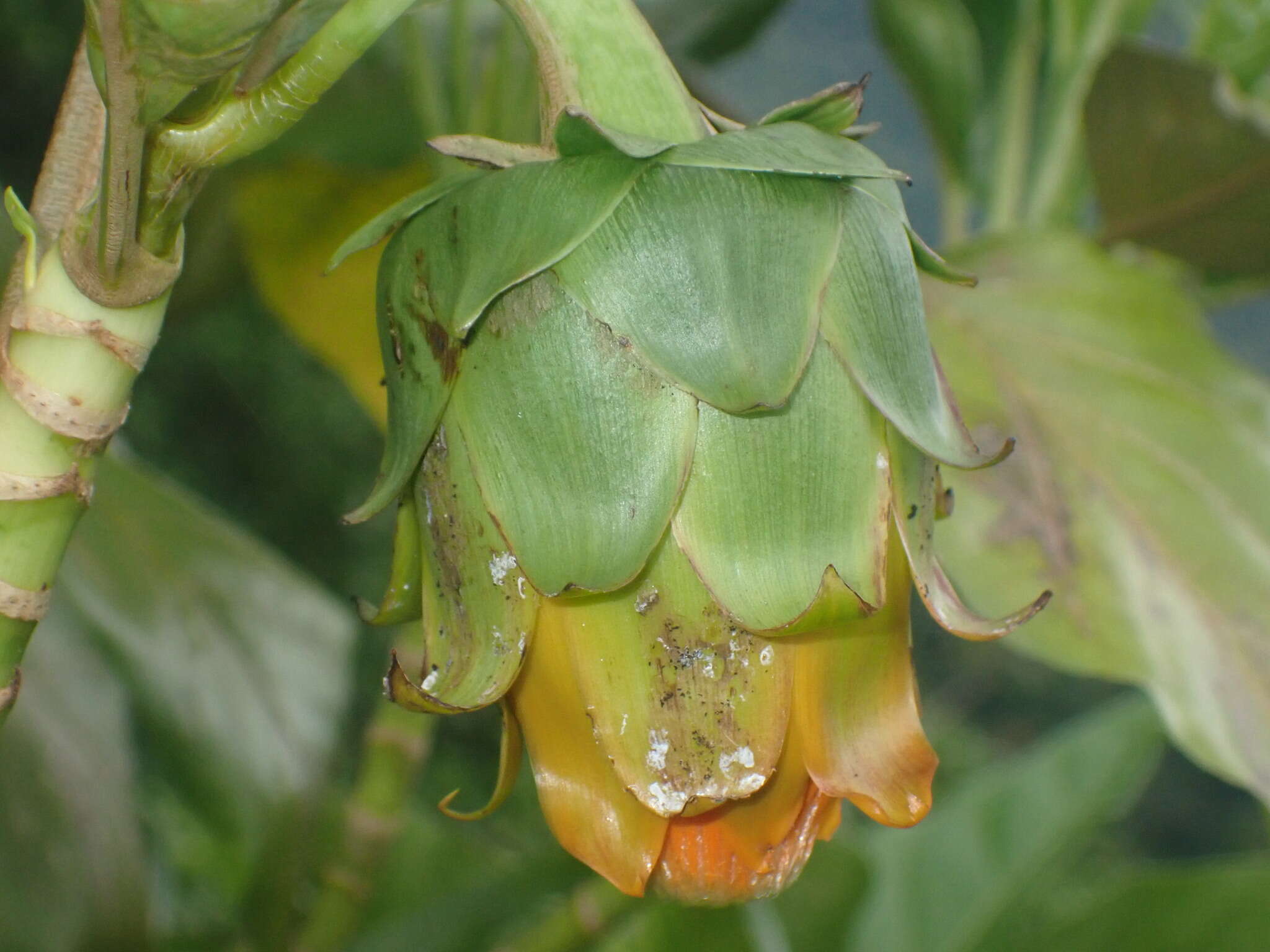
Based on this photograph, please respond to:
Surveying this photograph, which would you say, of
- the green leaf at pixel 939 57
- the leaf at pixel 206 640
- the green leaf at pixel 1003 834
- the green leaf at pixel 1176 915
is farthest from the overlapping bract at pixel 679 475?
the green leaf at pixel 1003 834

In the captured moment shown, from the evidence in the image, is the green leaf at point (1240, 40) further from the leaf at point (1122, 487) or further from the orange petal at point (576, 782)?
the orange petal at point (576, 782)

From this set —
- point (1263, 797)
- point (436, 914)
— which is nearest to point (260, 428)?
point (436, 914)

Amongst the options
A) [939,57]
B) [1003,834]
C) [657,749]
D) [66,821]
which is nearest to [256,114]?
[657,749]

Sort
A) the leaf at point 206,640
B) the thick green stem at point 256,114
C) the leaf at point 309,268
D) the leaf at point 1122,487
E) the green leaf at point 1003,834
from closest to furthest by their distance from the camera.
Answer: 1. the thick green stem at point 256,114
2. the leaf at point 1122,487
3. the leaf at point 206,640
4. the leaf at point 309,268
5. the green leaf at point 1003,834

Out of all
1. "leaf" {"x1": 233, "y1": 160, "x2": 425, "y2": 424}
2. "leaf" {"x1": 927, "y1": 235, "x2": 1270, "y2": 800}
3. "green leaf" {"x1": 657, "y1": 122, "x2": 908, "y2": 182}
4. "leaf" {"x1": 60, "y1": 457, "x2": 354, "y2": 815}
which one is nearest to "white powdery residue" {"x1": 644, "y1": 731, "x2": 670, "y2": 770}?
"green leaf" {"x1": 657, "y1": 122, "x2": 908, "y2": 182}

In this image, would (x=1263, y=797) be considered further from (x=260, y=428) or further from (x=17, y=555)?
(x=260, y=428)

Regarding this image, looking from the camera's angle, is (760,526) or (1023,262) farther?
(1023,262)
